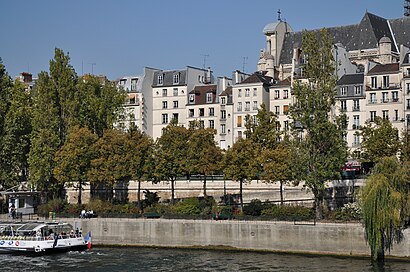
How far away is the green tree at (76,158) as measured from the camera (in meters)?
73.2

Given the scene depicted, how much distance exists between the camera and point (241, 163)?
68.2 metres

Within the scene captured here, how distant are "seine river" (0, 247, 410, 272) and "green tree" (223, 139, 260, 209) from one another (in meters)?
10.6

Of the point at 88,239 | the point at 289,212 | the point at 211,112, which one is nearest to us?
the point at 289,212

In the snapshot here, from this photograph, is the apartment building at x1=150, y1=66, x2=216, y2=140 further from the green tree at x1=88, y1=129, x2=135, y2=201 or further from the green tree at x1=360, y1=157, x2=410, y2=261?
the green tree at x1=360, y1=157, x2=410, y2=261

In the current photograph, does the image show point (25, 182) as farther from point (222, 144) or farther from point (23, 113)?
point (222, 144)

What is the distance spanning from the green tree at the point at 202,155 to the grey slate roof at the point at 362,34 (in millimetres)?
35494

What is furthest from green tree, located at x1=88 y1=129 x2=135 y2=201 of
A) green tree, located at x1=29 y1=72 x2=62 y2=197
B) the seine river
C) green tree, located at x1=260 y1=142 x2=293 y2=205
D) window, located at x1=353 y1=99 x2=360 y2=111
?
window, located at x1=353 y1=99 x2=360 y2=111

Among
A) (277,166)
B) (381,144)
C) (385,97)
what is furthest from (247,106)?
(277,166)

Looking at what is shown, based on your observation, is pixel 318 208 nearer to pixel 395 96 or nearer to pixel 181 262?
pixel 181 262

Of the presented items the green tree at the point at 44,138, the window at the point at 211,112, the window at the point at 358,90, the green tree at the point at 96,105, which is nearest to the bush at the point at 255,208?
the green tree at the point at 44,138

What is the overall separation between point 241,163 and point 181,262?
16634 mm

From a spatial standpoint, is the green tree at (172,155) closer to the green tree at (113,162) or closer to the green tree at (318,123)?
the green tree at (113,162)

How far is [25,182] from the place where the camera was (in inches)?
3233

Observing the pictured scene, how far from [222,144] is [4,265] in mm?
49014
